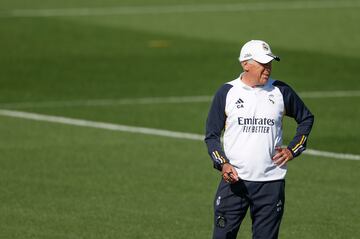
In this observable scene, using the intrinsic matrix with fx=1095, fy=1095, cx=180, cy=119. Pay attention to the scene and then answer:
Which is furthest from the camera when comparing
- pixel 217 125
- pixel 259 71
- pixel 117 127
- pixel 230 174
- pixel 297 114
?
pixel 117 127

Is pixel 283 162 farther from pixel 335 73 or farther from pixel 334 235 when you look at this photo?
pixel 335 73

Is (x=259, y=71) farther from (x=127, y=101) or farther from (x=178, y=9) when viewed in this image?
(x=178, y=9)

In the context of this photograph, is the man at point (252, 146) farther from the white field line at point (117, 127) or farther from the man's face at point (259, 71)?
the white field line at point (117, 127)

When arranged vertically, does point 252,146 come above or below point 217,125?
below

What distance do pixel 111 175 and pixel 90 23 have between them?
1624 centimetres

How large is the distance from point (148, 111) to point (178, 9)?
13797 millimetres

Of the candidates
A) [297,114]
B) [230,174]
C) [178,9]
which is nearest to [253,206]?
[230,174]

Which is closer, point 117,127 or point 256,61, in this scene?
point 256,61

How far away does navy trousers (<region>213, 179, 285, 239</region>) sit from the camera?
9.89 m

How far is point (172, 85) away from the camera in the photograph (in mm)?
22531

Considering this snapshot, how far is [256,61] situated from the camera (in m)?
9.76

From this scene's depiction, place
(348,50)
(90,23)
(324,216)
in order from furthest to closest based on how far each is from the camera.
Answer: (90,23)
(348,50)
(324,216)

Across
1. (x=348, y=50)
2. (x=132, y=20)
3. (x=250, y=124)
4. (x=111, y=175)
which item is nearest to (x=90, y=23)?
(x=132, y=20)

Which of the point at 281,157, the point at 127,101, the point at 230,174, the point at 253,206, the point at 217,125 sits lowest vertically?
the point at 127,101
